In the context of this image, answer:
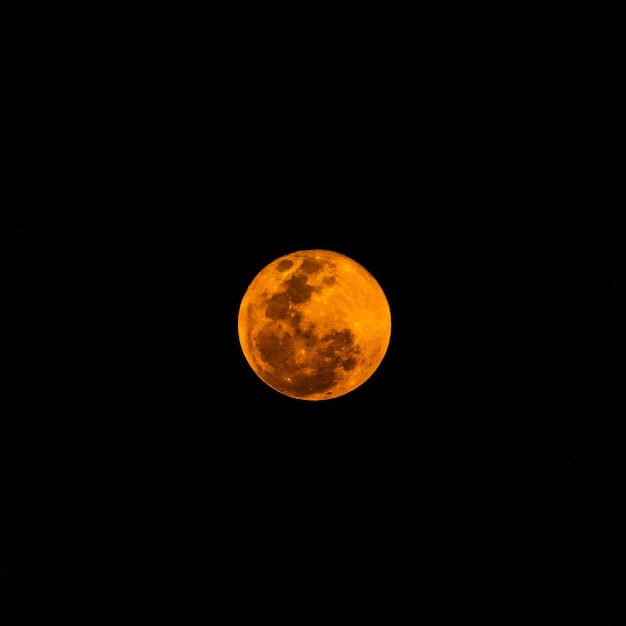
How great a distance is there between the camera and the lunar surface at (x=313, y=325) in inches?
112

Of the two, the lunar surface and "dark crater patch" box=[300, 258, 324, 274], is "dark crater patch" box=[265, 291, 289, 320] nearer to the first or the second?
the lunar surface

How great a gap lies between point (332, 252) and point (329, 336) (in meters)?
0.68

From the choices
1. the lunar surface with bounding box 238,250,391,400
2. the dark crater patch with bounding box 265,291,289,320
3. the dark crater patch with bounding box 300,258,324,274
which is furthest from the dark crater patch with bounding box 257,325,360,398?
the dark crater patch with bounding box 300,258,324,274

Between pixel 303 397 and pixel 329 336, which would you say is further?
pixel 303 397

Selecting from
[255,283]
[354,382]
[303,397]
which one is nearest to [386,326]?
[354,382]

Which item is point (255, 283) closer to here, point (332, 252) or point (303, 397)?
point (332, 252)

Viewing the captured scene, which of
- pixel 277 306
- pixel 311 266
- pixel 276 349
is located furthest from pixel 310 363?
pixel 311 266

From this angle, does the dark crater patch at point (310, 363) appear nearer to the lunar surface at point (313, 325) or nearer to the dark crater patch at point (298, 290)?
the lunar surface at point (313, 325)

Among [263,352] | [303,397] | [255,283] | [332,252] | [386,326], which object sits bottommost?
[303,397]

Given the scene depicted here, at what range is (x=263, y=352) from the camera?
9.73ft

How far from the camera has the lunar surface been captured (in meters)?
2.85

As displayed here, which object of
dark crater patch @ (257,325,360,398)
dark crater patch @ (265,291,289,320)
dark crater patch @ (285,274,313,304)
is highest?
dark crater patch @ (285,274,313,304)

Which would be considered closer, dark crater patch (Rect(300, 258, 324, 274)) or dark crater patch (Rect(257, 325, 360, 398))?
dark crater patch (Rect(257, 325, 360, 398))

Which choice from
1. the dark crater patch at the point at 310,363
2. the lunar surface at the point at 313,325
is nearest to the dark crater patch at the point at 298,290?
the lunar surface at the point at 313,325
